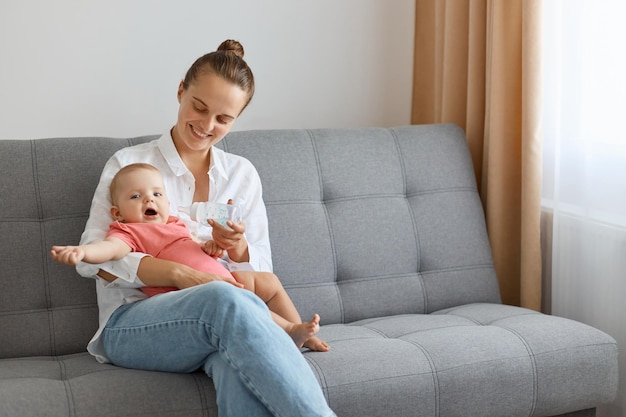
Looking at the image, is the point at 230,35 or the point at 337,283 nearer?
the point at 337,283

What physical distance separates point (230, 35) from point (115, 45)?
1.33ft

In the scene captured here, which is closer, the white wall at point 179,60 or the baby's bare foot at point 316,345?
the baby's bare foot at point 316,345

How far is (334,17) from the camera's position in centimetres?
313

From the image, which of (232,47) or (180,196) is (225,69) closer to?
(232,47)

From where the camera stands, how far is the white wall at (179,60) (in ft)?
8.89

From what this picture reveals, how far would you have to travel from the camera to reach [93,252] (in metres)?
1.87

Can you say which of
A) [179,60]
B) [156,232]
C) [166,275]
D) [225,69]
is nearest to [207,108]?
[225,69]

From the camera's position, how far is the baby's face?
203 centimetres

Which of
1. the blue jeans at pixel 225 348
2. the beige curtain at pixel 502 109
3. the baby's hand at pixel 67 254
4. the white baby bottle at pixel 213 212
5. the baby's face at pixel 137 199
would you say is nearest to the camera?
the blue jeans at pixel 225 348

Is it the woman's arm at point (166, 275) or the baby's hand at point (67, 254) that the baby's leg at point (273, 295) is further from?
the baby's hand at point (67, 254)

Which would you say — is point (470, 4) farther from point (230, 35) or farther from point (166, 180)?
point (166, 180)

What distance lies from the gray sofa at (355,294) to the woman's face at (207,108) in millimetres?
312

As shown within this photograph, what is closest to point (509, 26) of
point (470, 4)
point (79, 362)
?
point (470, 4)

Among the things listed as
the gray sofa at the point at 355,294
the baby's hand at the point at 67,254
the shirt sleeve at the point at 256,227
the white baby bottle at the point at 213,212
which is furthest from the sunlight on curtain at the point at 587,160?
the baby's hand at the point at 67,254
